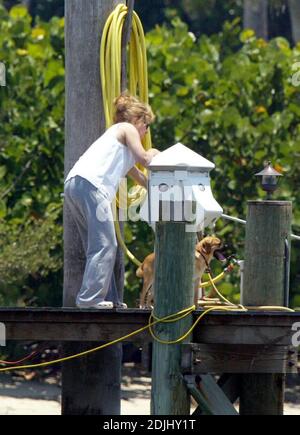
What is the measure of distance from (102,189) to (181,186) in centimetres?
56

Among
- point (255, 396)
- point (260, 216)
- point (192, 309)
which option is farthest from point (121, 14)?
point (255, 396)

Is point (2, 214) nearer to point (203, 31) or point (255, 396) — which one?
point (255, 396)

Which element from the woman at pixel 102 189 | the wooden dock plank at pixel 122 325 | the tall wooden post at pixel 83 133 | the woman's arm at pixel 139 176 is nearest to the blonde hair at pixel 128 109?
the woman at pixel 102 189

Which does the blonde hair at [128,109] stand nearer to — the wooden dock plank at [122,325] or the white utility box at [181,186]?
the white utility box at [181,186]

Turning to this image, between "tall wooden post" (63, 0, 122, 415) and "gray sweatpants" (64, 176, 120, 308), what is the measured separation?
10.0 inches

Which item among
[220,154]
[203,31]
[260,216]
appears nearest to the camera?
[260,216]

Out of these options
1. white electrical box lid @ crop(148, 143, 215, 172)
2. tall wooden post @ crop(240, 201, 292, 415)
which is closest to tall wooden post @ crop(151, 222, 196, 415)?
white electrical box lid @ crop(148, 143, 215, 172)

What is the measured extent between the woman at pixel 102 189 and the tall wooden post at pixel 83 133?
153mm

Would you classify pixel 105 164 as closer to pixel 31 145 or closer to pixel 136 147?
pixel 136 147

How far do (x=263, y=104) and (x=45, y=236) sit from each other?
2.75m

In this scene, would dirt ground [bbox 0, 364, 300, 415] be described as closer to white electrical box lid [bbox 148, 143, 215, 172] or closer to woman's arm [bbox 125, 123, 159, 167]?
woman's arm [bbox 125, 123, 159, 167]

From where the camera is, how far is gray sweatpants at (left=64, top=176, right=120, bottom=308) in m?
6.96
